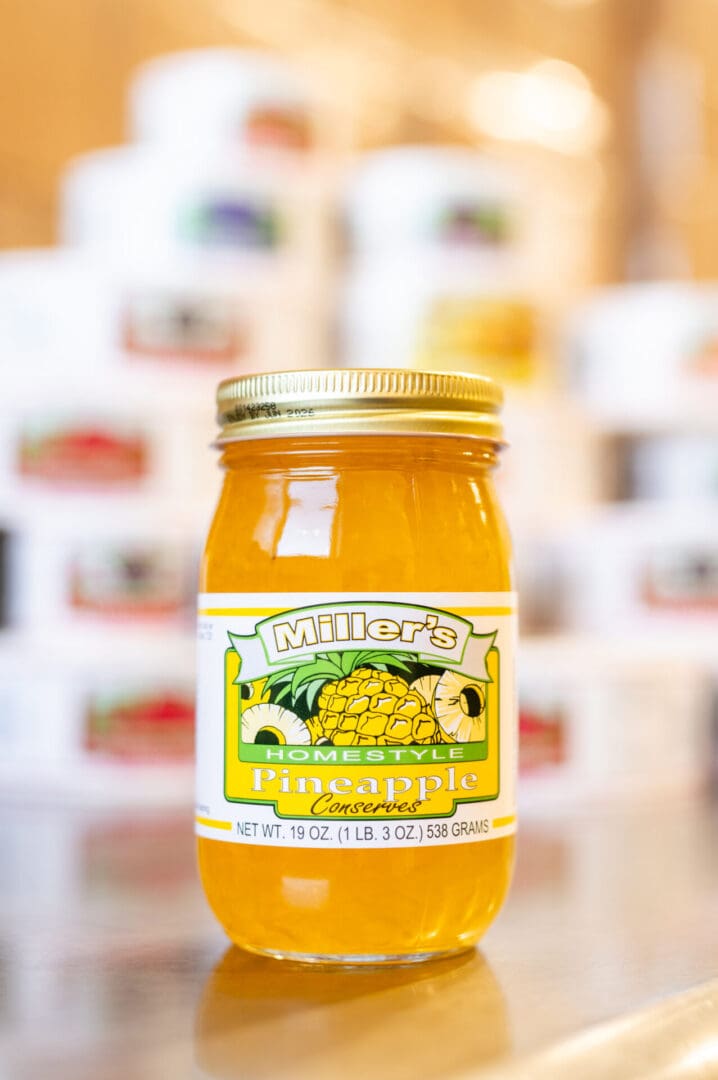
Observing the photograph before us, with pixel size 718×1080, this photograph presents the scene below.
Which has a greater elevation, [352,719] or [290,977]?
[352,719]

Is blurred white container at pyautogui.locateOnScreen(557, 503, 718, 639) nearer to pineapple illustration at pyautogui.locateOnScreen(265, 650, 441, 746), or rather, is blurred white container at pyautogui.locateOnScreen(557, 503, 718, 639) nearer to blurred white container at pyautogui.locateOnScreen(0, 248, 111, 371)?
blurred white container at pyautogui.locateOnScreen(0, 248, 111, 371)

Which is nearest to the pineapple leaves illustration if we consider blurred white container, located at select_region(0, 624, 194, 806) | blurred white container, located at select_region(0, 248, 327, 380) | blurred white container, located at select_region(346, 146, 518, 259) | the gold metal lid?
the gold metal lid

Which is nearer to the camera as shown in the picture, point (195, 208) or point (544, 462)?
point (195, 208)

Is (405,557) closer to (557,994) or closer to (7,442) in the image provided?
(557,994)

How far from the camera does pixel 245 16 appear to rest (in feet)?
5.65

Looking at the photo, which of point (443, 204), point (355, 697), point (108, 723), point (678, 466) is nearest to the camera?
point (355, 697)

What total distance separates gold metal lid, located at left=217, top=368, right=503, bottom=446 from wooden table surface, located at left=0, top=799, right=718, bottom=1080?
0.26m

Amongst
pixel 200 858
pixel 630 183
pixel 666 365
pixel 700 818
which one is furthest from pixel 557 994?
pixel 630 183

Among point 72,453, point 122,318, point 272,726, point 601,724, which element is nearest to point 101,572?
point 72,453

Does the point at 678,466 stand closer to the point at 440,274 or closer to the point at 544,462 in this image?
the point at 544,462

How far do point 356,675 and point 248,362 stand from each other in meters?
0.75

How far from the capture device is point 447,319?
4.62 ft

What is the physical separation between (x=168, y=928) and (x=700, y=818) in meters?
0.61

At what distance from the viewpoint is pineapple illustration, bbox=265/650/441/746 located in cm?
65
